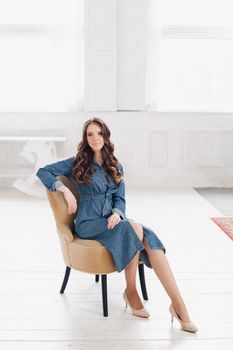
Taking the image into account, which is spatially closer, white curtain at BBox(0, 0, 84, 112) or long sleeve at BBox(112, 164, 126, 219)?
long sleeve at BBox(112, 164, 126, 219)

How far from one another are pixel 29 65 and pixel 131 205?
2.30 meters

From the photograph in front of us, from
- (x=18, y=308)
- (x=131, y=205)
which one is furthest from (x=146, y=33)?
(x=18, y=308)

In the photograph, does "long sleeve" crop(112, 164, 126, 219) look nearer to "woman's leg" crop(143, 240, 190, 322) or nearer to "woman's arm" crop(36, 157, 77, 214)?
"woman's arm" crop(36, 157, 77, 214)

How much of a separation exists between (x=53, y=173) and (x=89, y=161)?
218 millimetres

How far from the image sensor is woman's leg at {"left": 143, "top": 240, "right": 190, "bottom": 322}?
2.76 metres

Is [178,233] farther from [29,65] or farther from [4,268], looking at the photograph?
[29,65]

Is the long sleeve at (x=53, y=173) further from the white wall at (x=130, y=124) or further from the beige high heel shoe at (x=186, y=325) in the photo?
the white wall at (x=130, y=124)

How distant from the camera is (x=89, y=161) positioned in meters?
3.09

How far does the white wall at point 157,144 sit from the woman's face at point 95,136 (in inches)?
139

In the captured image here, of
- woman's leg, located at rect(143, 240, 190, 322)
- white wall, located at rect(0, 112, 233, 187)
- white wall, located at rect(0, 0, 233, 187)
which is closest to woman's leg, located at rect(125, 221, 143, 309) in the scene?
woman's leg, located at rect(143, 240, 190, 322)

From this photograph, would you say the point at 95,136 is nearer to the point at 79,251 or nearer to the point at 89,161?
the point at 89,161

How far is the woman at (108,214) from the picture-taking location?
2.82 meters

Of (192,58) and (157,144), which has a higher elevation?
(192,58)

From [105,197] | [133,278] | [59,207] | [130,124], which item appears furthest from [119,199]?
[130,124]
